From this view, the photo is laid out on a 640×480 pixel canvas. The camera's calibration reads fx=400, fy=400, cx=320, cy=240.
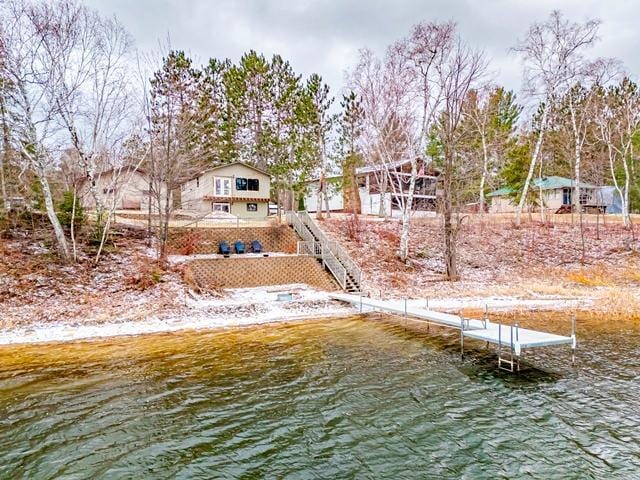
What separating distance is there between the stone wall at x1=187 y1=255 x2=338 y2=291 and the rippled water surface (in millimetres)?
7446

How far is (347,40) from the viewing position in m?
24.4

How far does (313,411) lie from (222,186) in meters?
27.2

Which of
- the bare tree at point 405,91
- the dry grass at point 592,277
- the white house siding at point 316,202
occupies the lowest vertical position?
the dry grass at point 592,277

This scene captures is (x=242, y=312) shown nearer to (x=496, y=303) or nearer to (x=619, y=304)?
(x=496, y=303)

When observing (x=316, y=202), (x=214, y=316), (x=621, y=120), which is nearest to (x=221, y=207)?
(x=316, y=202)

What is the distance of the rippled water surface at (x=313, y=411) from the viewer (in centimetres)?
518

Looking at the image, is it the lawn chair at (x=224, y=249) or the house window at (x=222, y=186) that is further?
the house window at (x=222, y=186)

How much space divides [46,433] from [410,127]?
20.9m

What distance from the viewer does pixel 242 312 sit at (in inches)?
559

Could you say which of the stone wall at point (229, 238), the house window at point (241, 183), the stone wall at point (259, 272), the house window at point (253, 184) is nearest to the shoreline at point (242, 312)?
the stone wall at point (259, 272)

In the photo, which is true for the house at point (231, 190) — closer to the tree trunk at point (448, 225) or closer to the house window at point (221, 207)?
the house window at point (221, 207)

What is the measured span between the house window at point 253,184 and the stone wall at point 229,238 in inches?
395

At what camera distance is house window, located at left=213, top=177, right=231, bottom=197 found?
31.7 metres

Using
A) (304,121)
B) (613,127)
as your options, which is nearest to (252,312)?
(304,121)
